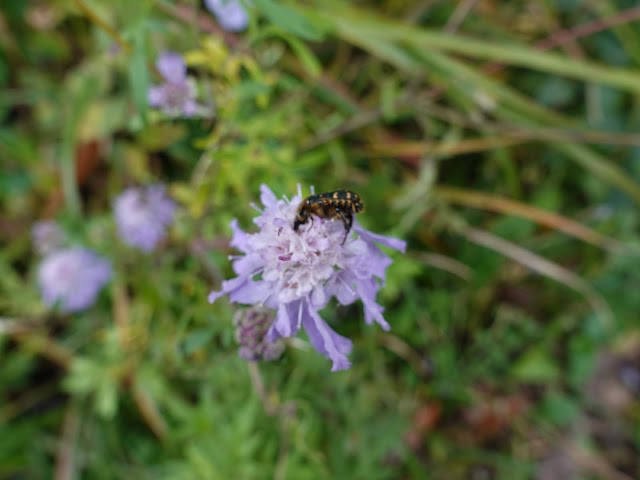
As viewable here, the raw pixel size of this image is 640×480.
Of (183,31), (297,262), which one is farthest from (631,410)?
(183,31)

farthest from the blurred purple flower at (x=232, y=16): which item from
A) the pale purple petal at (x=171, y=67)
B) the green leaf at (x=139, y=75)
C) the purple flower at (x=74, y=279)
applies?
the purple flower at (x=74, y=279)

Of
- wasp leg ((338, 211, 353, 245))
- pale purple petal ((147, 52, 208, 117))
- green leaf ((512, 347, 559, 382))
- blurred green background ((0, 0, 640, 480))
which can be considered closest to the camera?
wasp leg ((338, 211, 353, 245))

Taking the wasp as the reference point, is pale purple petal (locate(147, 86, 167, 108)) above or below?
above

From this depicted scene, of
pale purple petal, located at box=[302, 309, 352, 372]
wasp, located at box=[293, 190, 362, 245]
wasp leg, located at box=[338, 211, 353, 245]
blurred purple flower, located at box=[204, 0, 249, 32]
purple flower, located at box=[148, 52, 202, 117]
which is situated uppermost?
blurred purple flower, located at box=[204, 0, 249, 32]

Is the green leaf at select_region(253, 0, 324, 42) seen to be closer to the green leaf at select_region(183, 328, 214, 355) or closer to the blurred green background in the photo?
the blurred green background

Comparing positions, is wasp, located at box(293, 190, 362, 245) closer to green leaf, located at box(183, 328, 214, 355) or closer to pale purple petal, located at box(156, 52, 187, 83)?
green leaf, located at box(183, 328, 214, 355)

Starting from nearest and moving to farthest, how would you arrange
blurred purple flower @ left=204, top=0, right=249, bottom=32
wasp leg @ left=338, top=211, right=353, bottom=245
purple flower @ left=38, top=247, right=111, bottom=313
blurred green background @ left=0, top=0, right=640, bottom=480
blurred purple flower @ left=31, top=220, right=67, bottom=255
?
1. wasp leg @ left=338, top=211, right=353, bottom=245
2. blurred purple flower @ left=204, top=0, right=249, bottom=32
3. blurred green background @ left=0, top=0, right=640, bottom=480
4. purple flower @ left=38, top=247, right=111, bottom=313
5. blurred purple flower @ left=31, top=220, right=67, bottom=255

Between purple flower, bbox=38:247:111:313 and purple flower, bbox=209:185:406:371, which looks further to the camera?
purple flower, bbox=38:247:111:313

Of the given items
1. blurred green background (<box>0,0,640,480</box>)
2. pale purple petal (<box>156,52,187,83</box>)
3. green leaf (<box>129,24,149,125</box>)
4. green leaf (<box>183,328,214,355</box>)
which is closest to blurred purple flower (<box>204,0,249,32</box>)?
blurred green background (<box>0,0,640,480</box>)
